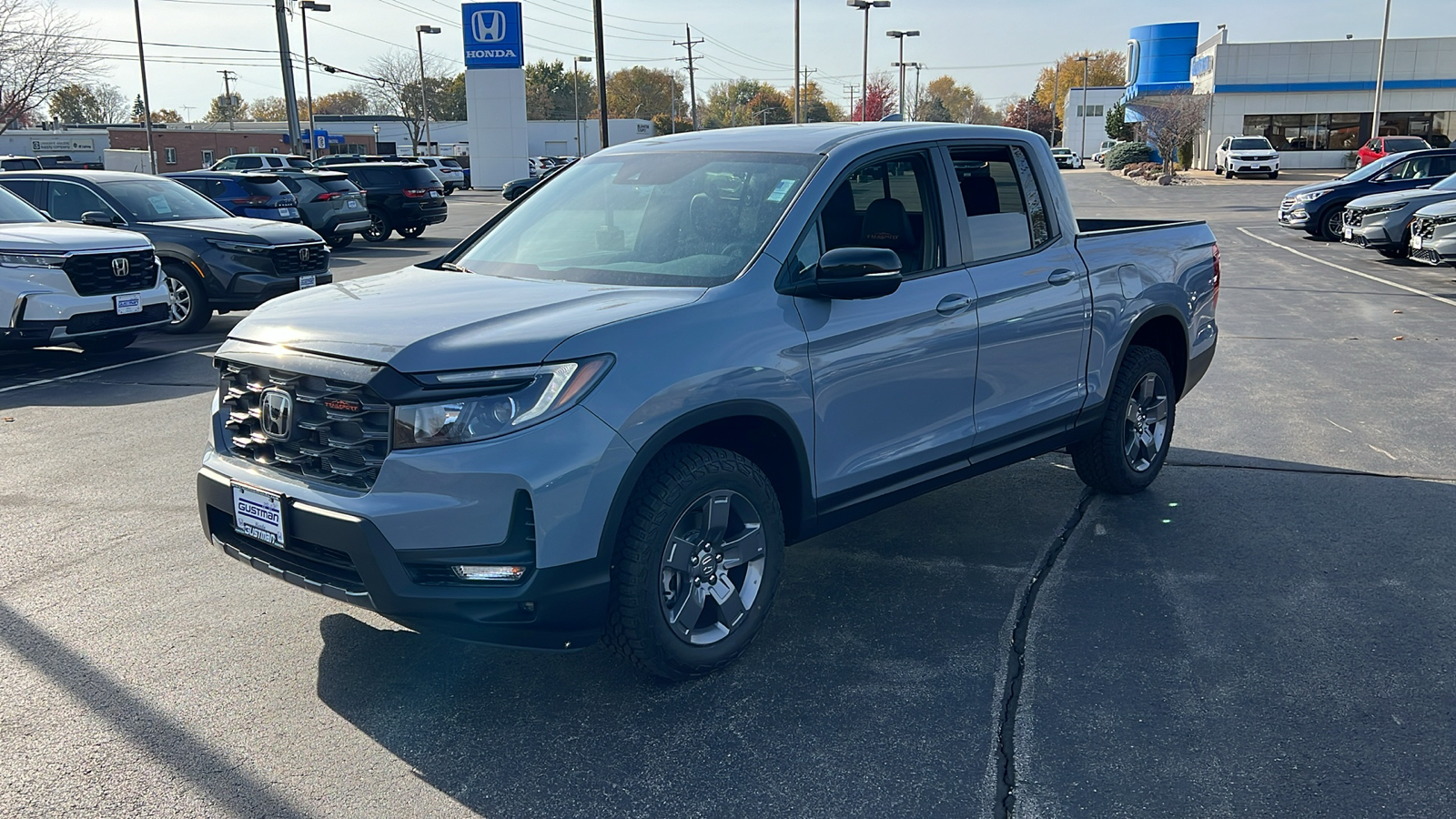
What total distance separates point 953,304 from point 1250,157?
51.9 m

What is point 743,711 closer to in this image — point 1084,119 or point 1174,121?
point 1174,121

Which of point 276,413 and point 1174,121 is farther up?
point 1174,121

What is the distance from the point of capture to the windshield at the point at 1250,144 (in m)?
51.2

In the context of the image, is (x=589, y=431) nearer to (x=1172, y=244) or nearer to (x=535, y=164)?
(x=1172, y=244)

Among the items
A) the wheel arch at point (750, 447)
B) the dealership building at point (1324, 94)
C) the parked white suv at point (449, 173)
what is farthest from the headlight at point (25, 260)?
the dealership building at point (1324, 94)

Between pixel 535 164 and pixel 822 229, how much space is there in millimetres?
59847

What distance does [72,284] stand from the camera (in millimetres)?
10117

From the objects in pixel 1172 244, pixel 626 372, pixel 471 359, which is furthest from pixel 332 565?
pixel 1172 244

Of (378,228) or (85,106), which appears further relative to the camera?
(85,106)

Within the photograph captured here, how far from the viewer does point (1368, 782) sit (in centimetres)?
332

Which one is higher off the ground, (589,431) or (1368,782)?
(589,431)

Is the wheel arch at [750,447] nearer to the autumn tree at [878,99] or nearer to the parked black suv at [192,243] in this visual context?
the parked black suv at [192,243]

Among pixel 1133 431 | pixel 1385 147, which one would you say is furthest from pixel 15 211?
pixel 1385 147

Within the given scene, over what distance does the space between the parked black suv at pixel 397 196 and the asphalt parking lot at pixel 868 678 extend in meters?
19.7
